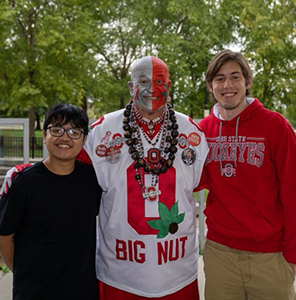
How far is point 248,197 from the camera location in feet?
7.74

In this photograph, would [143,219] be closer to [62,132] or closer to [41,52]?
[62,132]

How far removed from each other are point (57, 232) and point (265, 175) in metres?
1.31

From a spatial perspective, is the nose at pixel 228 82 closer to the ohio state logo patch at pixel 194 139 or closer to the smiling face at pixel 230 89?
the smiling face at pixel 230 89

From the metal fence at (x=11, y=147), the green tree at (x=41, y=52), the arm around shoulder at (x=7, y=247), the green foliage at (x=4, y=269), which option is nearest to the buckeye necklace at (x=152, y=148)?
the arm around shoulder at (x=7, y=247)

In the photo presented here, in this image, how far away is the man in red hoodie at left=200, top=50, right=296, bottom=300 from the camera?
2.32 m

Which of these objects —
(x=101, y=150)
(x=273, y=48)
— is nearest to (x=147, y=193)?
(x=101, y=150)

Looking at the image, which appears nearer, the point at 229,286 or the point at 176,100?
the point at 229,286

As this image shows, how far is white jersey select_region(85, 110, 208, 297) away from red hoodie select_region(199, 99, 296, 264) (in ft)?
0.65

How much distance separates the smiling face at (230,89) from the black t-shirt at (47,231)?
3.51ft

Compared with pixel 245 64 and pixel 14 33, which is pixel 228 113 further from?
pixel 14 33

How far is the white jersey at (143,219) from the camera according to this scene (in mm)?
2357

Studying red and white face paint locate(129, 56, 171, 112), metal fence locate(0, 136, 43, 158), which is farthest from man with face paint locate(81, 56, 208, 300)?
metal fence locate(0, 136, 43, 158)

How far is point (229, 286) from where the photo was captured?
2.43 metres

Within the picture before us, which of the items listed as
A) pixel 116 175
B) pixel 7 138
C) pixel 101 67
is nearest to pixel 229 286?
pixel 116 175
